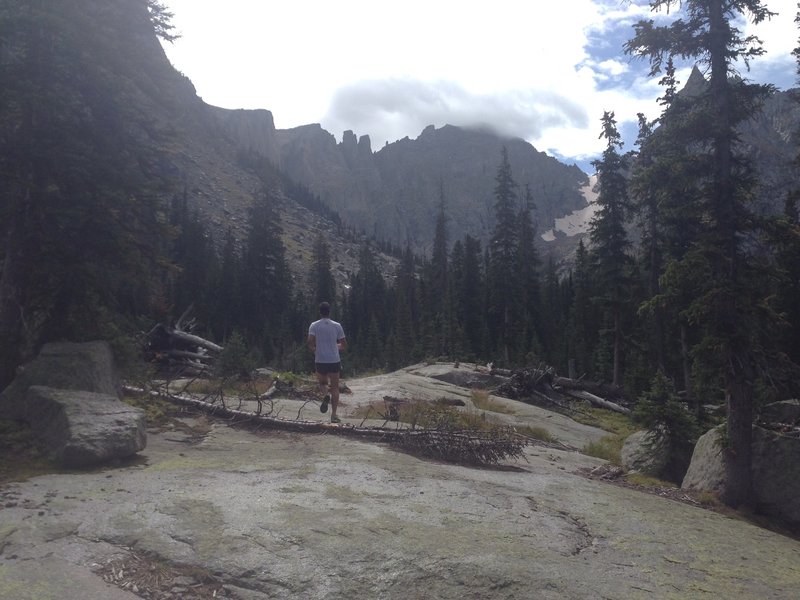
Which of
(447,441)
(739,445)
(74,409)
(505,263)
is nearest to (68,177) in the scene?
(74,409)

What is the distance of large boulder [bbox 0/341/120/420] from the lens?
25.3 ft

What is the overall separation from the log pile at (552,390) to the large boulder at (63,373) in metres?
17.9

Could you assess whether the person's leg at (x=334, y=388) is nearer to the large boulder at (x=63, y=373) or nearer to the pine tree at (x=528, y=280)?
the large boulder at (x=63, y=373)

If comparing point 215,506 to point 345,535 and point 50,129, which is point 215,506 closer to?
point 345,535

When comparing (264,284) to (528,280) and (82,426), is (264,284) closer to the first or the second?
(528,280)

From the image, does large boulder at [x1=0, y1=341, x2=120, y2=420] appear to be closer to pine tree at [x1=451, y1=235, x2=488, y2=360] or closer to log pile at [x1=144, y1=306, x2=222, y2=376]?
log pile at [x1=144, y1=306, x2=222, y2=376]

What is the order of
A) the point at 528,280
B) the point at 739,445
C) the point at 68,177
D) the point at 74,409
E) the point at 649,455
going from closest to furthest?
the point at 74,409, the point at 68,177, the point at 739,445, the point at 649,455, the point at 528,280

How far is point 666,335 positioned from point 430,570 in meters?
37.6

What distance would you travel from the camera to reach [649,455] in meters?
11.5

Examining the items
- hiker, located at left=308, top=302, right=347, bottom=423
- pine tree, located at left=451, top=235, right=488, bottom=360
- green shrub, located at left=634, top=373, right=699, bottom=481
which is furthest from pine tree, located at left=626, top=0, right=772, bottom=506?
pine tree, located at left=451, top=235, right=488, bottom=360

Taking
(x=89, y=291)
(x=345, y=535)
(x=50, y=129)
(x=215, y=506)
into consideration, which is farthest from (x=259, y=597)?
(x=50, y=129)

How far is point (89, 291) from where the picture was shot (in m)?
9.44

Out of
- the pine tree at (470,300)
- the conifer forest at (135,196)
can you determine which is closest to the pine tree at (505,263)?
the pine tree at (470,300)

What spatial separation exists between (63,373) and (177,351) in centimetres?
1105
